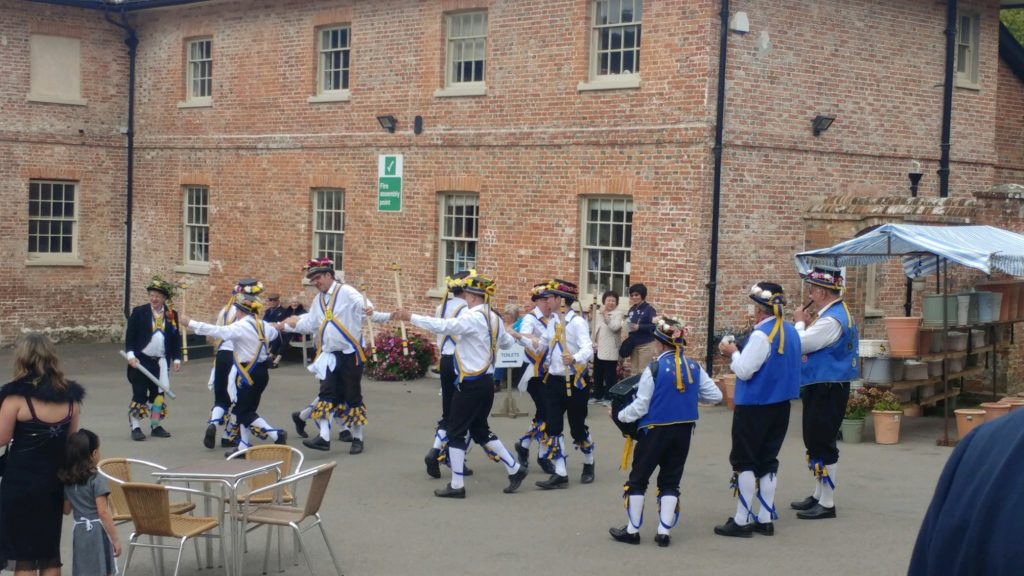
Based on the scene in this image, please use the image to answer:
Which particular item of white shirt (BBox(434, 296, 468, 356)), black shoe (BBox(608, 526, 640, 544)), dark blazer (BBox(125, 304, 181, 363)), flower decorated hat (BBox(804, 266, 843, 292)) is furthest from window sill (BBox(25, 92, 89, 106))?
black shoe (BBox(608, 526, 640, 544))

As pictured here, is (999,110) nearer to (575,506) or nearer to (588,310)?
(588,310)

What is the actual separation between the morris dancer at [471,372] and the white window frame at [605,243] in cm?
790

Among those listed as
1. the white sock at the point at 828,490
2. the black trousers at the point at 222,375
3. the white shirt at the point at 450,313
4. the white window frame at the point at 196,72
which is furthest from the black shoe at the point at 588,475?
the white window frame at the point at 196,72

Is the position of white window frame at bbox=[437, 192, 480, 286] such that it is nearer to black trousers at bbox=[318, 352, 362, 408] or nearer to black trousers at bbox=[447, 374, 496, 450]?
black trousers at bbox=[318, 352, 362, 408]

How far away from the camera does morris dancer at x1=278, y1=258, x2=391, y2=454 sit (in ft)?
46.4

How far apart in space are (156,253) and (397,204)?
25.5 ft

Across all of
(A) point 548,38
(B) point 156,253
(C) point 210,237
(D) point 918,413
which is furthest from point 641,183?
(B) point 156,253

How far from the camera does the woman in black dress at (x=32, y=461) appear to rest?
7371 mm

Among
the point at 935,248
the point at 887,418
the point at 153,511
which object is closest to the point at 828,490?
the point at 887,418

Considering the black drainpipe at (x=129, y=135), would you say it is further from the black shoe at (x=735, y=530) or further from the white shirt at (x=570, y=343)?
the black shoe at (x=735, y=530)

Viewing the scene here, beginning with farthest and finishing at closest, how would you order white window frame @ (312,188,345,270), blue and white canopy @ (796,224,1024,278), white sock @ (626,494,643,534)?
white window frame @ (312,188,345,270), blue and white canopy @ (796,224,1024,278), white sock @ (626,494,643,534)

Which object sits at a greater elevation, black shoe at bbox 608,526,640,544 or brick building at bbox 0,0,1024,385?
brick building at bbox 0,0,1024,385

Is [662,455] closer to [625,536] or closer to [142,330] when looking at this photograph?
[625,536]

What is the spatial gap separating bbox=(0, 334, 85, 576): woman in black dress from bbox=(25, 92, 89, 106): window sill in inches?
842
